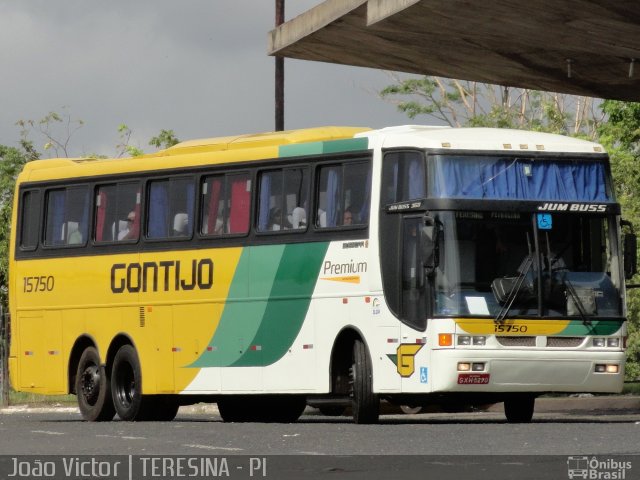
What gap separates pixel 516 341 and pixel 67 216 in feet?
26.5

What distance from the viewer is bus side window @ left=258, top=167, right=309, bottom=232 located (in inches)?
867

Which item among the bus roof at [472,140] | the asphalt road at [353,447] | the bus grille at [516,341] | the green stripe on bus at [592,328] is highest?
the bus roof at [472,140]

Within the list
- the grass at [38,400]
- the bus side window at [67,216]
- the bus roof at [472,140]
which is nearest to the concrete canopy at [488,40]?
the bus roof at [472,140]

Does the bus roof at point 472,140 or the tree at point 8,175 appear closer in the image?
the bus roof at point 472,140

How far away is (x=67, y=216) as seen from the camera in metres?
25.8

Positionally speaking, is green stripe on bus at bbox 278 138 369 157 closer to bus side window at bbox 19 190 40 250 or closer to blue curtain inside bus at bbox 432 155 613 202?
blue curtain inside bus at bbox 432 155 613 202

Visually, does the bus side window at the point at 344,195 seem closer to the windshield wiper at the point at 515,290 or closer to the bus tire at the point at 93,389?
the windshield wiper at the point at 515,290

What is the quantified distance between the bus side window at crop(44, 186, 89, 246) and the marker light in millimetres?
7087

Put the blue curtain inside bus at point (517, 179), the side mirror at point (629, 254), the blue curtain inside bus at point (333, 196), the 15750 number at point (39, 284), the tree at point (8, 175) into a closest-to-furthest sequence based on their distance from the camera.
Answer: the blue curtain inside bus at point (517, 179), the side mirror at point (629, 254), the blue curtain inside bus at point (333, 196), the 15750 number at point (39, 284), the tree at point (8, 175)

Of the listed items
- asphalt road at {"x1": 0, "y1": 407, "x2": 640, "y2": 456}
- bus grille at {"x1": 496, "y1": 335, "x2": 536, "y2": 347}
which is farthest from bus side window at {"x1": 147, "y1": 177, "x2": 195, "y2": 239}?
bus grille at {"x1": 496, "y1": 335, "x2": 536, "y2": 347}

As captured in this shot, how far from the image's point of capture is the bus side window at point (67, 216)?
83.7 feet

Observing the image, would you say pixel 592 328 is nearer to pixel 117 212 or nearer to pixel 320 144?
pixel 320 144

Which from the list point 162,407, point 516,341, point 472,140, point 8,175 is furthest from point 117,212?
point 8,175

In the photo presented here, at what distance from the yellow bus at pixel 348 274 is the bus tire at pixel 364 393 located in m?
0.02
